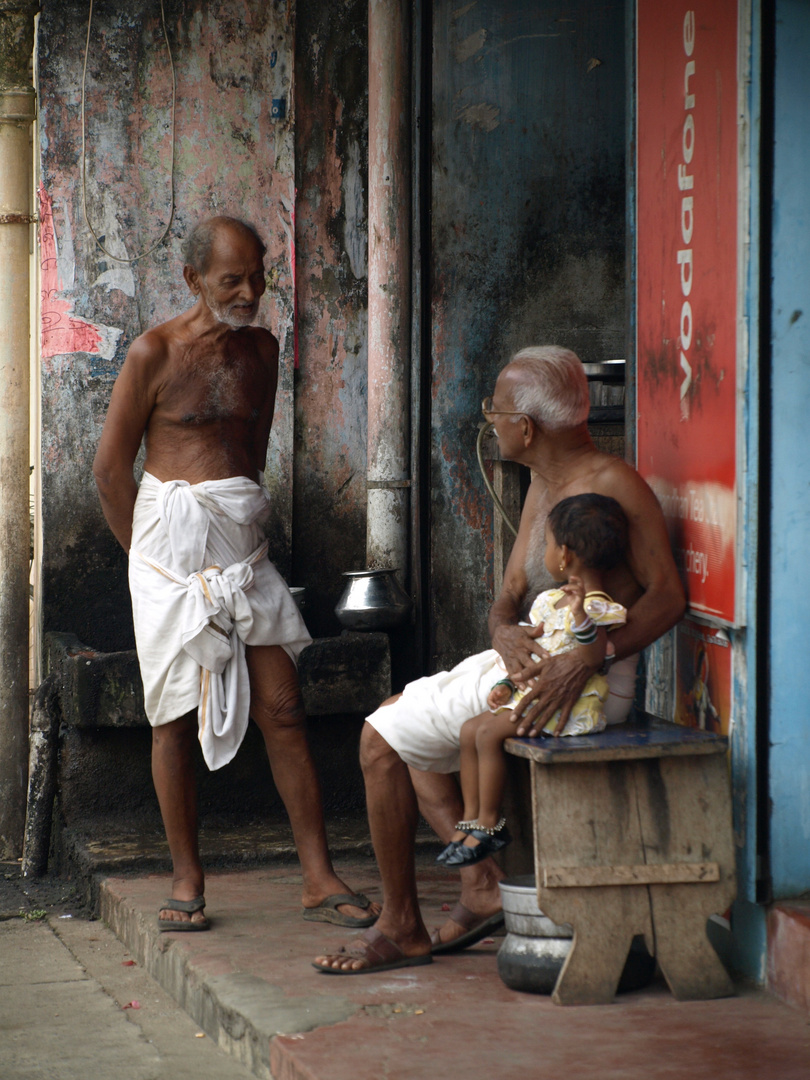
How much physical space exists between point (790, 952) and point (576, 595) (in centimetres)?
101

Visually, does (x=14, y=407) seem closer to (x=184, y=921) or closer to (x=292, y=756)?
(x=292, y=756)

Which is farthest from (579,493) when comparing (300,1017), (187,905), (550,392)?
(187,905)

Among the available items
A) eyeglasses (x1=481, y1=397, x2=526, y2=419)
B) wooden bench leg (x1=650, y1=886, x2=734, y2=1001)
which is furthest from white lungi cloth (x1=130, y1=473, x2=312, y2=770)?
wooden bench leg (x1=650, y1=886, x2=734, y2=1001)

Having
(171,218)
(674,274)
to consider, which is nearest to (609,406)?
(674,274)

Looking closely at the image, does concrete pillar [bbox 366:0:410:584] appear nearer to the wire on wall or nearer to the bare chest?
the wire on wall

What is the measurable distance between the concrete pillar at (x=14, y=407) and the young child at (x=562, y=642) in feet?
9.53

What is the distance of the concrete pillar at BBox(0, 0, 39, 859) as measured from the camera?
5.79 meters

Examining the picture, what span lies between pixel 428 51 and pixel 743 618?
3509 millimetres

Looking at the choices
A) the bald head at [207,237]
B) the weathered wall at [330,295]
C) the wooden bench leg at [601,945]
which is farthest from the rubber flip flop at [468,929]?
the weathered wall at [330,295]

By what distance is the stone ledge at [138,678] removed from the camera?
17.6 feet

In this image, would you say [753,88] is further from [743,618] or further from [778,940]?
[778,940]

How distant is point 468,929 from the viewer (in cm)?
396

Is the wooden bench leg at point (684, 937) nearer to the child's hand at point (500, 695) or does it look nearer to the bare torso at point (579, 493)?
the child's hand at point (500, 695)

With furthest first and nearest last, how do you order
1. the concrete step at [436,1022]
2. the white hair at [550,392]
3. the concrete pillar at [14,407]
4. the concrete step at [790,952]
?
the concrete pillar at [14,407]
the white hair at [550,392]
the concrete step at [790,952]
the concrete step at [436,1022]
